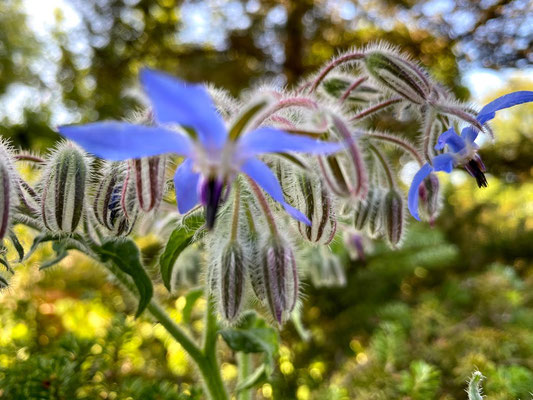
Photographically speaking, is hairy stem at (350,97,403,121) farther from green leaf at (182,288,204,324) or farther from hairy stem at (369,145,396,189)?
green leaf at (182,288,204,324)

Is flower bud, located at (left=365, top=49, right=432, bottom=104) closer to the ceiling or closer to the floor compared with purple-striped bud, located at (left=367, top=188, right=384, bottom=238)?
closer to the ceiling

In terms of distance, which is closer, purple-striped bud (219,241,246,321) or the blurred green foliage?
purple-striped bud (219,241,246,321)

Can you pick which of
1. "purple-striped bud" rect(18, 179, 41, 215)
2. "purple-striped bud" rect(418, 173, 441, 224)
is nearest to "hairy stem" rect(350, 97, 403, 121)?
"purple-striped bud" rect(418, 173, 441, 224)

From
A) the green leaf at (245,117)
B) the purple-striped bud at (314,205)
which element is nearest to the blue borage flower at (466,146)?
the purple-striped bud at (314,205)

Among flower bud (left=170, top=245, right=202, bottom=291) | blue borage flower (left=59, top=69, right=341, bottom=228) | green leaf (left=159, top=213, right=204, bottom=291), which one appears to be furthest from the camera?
flower bud (left=170, top=245, right=202, bottom=291)

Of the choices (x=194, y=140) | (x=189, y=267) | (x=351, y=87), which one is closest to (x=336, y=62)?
(x=351, y=87)

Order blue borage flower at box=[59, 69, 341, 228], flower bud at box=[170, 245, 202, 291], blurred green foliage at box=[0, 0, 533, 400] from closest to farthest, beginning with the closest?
blue borage flower at box=[59, 69, 341, 228] → blurred green foliage at box=[0, 0, 533, 400] → flower bud at box=[170, 245, 202, 291]

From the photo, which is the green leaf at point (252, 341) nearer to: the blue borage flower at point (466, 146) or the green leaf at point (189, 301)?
the green leaf at point (189, 301)

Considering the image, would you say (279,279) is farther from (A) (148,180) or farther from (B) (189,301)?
(B) (189,301)
